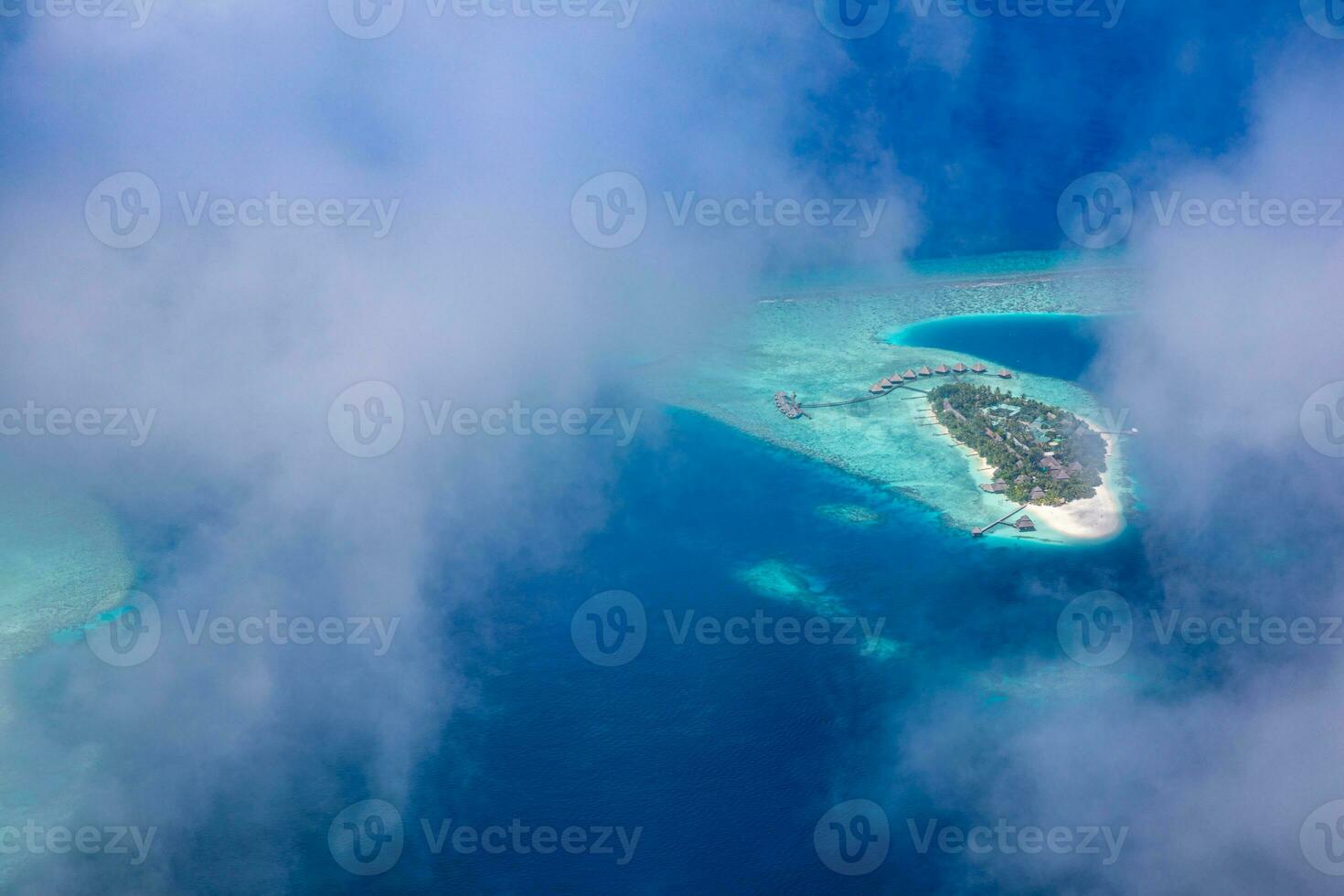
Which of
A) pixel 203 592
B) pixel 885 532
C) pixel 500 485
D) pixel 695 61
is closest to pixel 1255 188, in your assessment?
pixel 695 61

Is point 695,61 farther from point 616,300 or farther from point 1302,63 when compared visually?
point 1302,63

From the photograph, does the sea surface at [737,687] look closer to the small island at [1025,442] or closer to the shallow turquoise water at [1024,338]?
the small island at [1025,442]

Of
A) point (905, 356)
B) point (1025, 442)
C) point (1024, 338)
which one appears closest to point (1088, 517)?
point (1025, 442)

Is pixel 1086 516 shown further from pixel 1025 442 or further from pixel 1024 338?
pixel 1024 338

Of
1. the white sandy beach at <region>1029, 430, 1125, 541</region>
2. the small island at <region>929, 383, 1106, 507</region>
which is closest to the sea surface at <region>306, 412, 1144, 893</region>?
the white sandy beach at <region>1029, 430, 1125, 541</region>

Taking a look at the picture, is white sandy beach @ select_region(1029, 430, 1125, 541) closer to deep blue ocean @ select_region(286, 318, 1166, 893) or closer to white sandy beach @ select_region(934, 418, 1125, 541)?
white sandy beach @ select_region(934, 418, 1125, 541)

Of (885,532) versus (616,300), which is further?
(616,300)

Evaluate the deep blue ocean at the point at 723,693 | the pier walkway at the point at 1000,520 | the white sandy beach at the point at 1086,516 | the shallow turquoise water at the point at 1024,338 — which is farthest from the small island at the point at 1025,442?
the shallow turquoise water at the point at 1024,338
